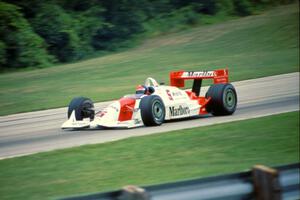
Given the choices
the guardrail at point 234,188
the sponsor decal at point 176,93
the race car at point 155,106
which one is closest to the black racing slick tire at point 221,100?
the race car at point 155,106

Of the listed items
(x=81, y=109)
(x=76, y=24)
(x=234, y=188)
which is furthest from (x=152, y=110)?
(x=76, y=24)

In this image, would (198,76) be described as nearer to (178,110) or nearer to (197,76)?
(197,76)

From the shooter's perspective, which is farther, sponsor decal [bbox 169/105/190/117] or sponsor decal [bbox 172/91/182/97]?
sponsor decal [bbox 172/91/182/97]

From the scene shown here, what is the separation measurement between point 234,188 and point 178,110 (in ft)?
33.0

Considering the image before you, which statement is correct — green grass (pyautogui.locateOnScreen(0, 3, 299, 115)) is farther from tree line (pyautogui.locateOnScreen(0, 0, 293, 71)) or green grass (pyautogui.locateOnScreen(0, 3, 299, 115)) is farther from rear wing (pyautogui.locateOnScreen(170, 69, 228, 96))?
rear wing (pyautogui.locateOnScreen(170, 69, 228, 96))

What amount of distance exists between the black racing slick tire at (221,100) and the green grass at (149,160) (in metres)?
2.72

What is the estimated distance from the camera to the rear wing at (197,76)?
690 inches

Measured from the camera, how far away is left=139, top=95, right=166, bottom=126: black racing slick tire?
50.2ft

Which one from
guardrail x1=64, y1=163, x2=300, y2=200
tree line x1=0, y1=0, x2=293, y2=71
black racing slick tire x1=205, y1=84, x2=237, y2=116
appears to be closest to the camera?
guardrail x1=64, y1=163, x2=300, y2=200

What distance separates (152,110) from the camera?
15.4 meters

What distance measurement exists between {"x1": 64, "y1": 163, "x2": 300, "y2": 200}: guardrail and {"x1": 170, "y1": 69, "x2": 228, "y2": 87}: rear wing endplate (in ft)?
35.6

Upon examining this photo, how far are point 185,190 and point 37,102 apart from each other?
19.3 m

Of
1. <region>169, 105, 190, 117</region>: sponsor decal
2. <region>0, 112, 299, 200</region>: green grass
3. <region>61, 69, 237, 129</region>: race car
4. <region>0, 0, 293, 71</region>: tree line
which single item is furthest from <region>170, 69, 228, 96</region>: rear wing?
<region>0, 0, 293, 71</region>: tree line

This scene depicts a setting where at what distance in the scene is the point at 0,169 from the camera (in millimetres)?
11289
